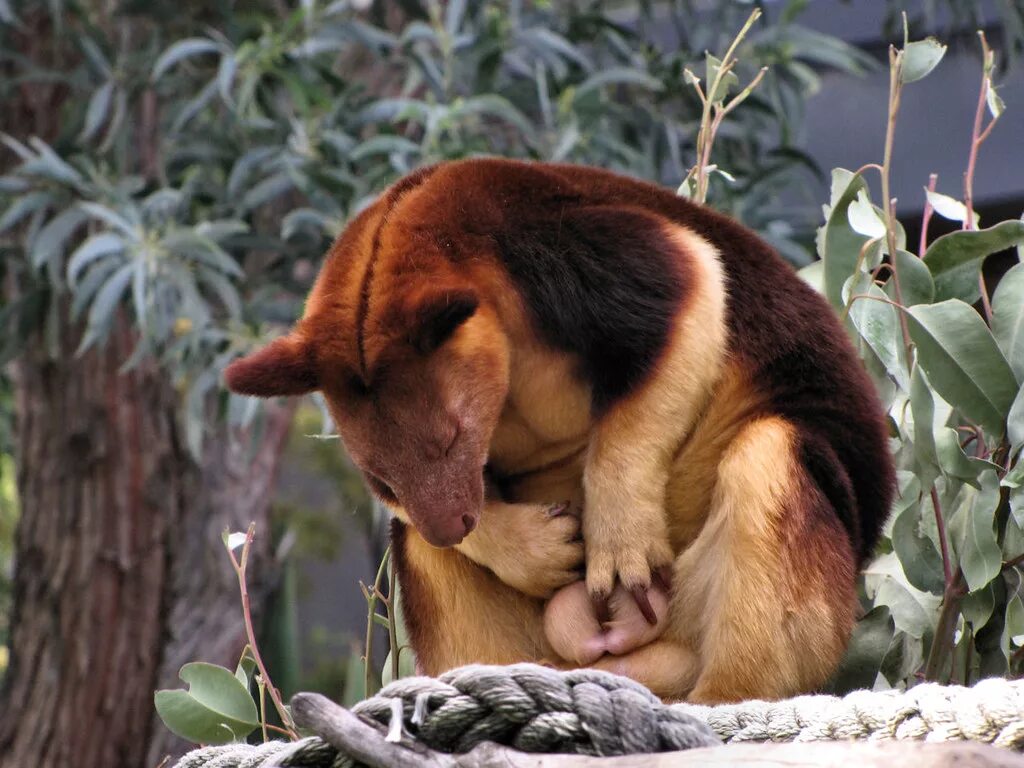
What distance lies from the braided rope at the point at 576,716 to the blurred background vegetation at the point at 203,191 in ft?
11.1

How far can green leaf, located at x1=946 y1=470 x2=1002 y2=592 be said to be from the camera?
2074mm

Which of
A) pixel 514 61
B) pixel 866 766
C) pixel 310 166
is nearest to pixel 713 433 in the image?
pixel 866 766

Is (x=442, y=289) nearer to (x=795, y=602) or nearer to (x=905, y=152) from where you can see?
(x=795, y=602)

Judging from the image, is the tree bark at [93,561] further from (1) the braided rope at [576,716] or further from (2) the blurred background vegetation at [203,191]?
(1) the braided rope at [576,716]

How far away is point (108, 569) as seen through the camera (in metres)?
6.00

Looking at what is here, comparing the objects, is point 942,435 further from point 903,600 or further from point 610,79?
point 610,79

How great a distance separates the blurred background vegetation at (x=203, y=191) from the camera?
495 centimetres

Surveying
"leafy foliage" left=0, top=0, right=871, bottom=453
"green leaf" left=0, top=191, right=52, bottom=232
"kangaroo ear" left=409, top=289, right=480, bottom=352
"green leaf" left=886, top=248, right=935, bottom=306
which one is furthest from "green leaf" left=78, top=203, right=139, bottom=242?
"green leaf" left=886, top=248, right=935, bottom=306

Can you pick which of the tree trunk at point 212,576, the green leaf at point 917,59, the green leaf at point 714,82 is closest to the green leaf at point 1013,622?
the green leaf at point 917,59

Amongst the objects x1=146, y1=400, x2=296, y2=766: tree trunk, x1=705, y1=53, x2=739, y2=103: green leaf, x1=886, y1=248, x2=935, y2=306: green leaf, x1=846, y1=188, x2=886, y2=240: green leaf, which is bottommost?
x1=146, y1=400, x2=296, y2=766: tree trunk

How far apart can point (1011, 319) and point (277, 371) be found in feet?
4.18

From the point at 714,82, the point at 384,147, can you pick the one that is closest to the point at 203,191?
the point at 384,147

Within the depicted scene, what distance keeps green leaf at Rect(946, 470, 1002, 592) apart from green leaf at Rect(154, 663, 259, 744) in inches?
50.3

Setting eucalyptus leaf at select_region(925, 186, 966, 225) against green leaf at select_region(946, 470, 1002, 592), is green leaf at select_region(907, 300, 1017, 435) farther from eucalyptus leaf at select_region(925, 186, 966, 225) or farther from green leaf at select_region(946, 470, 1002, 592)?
eucalyptus leaf at select_region(925, 186, 966, 225)
